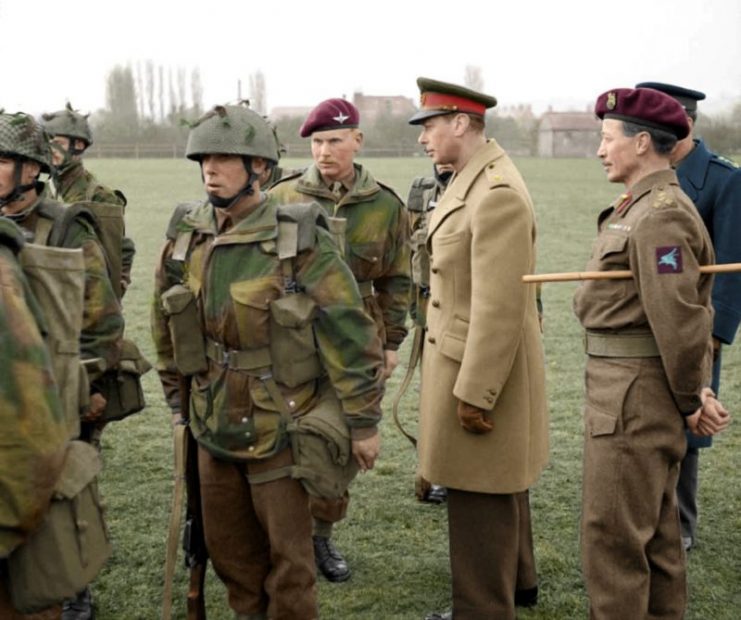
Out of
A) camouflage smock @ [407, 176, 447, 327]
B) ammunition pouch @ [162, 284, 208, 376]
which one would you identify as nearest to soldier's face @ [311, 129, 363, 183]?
camouflage smock @ [407, 176, 447, 327]

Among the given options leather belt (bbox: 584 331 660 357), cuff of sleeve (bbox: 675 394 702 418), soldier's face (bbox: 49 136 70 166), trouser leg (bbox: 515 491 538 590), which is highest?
soldier's face (bbox: 49 136 70 166)

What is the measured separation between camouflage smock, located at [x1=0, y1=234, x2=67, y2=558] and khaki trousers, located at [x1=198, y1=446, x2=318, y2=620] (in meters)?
1.35

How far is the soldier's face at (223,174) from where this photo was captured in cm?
397

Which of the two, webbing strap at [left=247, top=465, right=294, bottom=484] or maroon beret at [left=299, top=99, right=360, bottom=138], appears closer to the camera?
webbing strap at [left=247, top=465, right=294, bottom=484]

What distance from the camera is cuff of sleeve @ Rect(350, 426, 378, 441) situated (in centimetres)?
403

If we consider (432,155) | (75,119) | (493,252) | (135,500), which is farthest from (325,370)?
(75,119)

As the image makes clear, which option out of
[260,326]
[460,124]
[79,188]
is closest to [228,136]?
[260,326]

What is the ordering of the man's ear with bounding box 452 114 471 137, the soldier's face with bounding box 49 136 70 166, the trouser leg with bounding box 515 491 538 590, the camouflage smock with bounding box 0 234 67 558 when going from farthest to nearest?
the soldier's face with bounding box 49 136 70 166 → the trouser leg with bounding box 515 491 538 590 → the man's ear with bounding box 452 114 471 137 → the camouflage smock with bounding box 0 234 67 558

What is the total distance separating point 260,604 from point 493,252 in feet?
5.86

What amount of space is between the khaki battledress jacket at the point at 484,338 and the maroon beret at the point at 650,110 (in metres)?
0.51

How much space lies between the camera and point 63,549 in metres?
2.98

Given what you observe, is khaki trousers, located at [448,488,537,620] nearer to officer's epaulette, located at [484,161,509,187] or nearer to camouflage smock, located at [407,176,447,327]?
officer's epaulette, located at [484,161,509,187]

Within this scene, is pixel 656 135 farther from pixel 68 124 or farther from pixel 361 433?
pixel 68 124

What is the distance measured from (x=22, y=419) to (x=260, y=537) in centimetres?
174
